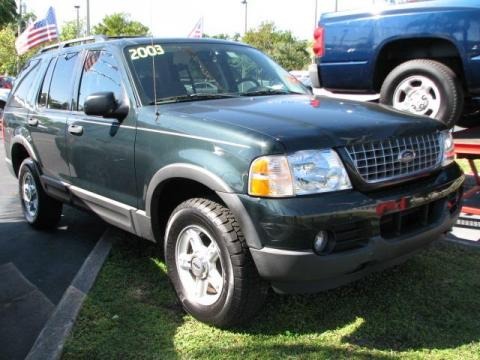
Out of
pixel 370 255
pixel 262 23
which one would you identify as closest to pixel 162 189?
pixel 370 255

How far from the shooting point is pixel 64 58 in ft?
16.9

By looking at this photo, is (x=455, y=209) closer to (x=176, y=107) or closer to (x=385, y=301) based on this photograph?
(x=385, y=301)

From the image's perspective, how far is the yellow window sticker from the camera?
13.6 ft

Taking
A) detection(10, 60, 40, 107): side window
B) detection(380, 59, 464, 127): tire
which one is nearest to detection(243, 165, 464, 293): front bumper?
detection(380, 59, 464, 127): tire

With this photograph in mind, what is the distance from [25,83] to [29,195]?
1.21 m

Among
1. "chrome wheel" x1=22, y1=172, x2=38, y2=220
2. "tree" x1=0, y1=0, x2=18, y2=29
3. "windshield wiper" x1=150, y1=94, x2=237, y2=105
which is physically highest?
"tree" x1=0, y1=0, x2=18, y2=29

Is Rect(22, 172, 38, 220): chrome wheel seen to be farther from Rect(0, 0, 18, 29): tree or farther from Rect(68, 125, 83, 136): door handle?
Rect(0, 0, 18, 29): tree

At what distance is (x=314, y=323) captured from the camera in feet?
11.5

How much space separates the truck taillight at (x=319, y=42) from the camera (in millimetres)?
5984

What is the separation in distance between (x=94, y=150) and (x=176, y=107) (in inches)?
35.3

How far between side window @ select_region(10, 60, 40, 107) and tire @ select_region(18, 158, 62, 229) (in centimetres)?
68

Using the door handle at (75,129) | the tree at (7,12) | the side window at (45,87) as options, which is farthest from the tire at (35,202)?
the tree at (7,12)

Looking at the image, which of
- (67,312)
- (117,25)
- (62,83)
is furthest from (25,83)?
(117,25)

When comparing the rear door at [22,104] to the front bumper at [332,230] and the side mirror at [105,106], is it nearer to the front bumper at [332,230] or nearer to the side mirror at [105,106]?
the side mirror at [105,106]
